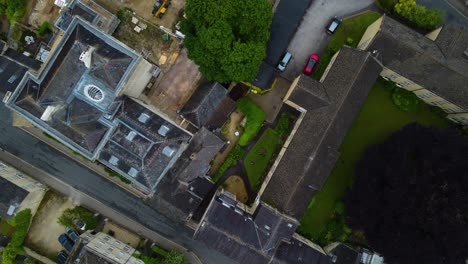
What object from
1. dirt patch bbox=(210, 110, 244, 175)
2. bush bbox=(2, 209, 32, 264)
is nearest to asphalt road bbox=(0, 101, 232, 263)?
bush bbox=(2, 209, 32, 264)

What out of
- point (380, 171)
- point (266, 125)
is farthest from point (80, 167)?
point (380, 171)

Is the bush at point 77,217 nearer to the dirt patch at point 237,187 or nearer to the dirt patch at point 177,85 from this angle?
the dirt patch at point 177,85

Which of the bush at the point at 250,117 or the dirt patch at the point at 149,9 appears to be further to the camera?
the bush at the point at 250,117

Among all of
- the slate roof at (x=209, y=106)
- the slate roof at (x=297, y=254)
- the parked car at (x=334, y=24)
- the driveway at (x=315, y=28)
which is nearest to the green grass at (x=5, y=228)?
the slate roof at (x=209, y=106)

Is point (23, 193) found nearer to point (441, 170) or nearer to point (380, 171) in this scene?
point (380, 171)

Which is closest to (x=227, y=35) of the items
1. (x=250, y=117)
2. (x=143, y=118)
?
(x=250, y=117)

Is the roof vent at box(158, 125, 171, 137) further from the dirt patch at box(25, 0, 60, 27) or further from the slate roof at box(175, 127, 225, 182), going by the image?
the dirt patch at box(25, 0, 60, 27)
